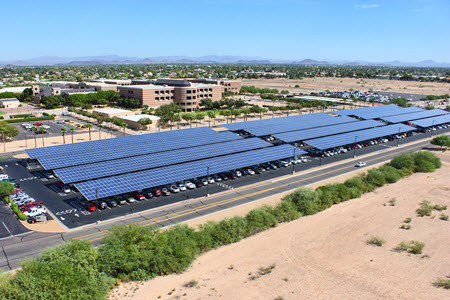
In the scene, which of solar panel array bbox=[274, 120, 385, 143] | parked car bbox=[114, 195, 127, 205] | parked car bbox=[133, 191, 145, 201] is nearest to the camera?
parked car bbox=[114, 195, 127, 205]

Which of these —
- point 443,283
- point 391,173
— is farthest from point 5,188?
point 391,173

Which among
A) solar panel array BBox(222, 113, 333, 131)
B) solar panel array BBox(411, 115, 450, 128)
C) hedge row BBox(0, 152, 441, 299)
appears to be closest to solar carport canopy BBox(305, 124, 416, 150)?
solar panel array BBox(411, 115, 450, 128)

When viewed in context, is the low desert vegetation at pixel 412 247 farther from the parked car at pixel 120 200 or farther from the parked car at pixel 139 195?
the parked car at pixel 120 200

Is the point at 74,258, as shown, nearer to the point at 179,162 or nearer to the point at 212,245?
the point at 212,245

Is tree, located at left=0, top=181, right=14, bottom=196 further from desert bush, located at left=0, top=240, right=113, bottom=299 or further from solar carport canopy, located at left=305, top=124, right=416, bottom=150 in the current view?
solar carport canopy, located at left=305, top=124, right=416, bottom=150

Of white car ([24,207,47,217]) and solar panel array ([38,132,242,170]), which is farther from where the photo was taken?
solar panel array ([38,132,242,170])

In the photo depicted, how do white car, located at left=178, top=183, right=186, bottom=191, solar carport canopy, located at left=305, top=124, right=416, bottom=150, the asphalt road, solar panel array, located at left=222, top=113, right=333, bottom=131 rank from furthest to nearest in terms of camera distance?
solar panel array, located at left=222, top=113, right=333, bottom=131, solar carport canopy, located at left=305, top=124, right=416, bottom=150, white car, located at left=178, top=183, right=186, bottom=191, the asphalt road

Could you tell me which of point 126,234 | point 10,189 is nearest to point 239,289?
point 126,234
